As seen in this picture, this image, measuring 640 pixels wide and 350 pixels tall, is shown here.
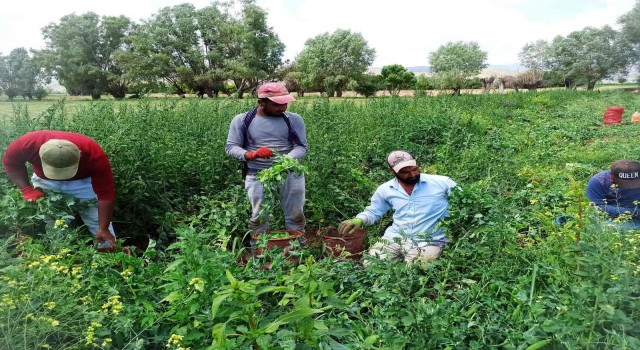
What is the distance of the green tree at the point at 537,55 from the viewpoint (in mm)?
40356

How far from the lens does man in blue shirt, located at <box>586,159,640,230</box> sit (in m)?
3.72

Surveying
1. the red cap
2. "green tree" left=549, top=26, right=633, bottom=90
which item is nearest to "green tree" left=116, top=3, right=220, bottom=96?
the red cap

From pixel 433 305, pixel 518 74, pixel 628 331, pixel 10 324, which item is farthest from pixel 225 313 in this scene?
pixel 518 74

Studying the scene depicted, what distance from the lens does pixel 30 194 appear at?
302cm

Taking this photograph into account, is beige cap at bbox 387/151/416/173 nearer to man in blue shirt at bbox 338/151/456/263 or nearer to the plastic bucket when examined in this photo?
man in blue shirt at bbox 338/151/456/263

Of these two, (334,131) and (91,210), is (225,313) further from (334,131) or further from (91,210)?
(334,131)

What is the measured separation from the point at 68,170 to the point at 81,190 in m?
0.27

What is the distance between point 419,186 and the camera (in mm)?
3793

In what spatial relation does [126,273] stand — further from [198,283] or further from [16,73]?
[16,73]

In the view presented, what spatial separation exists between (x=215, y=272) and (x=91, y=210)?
1819 millimetres

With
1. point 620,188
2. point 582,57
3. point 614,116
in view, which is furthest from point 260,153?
point 582,57

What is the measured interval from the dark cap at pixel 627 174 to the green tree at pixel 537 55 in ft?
130

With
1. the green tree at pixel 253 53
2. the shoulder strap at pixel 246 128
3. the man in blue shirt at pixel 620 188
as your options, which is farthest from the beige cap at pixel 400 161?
the green tree at pixel 253 53

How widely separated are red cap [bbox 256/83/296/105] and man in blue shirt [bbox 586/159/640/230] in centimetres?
275
